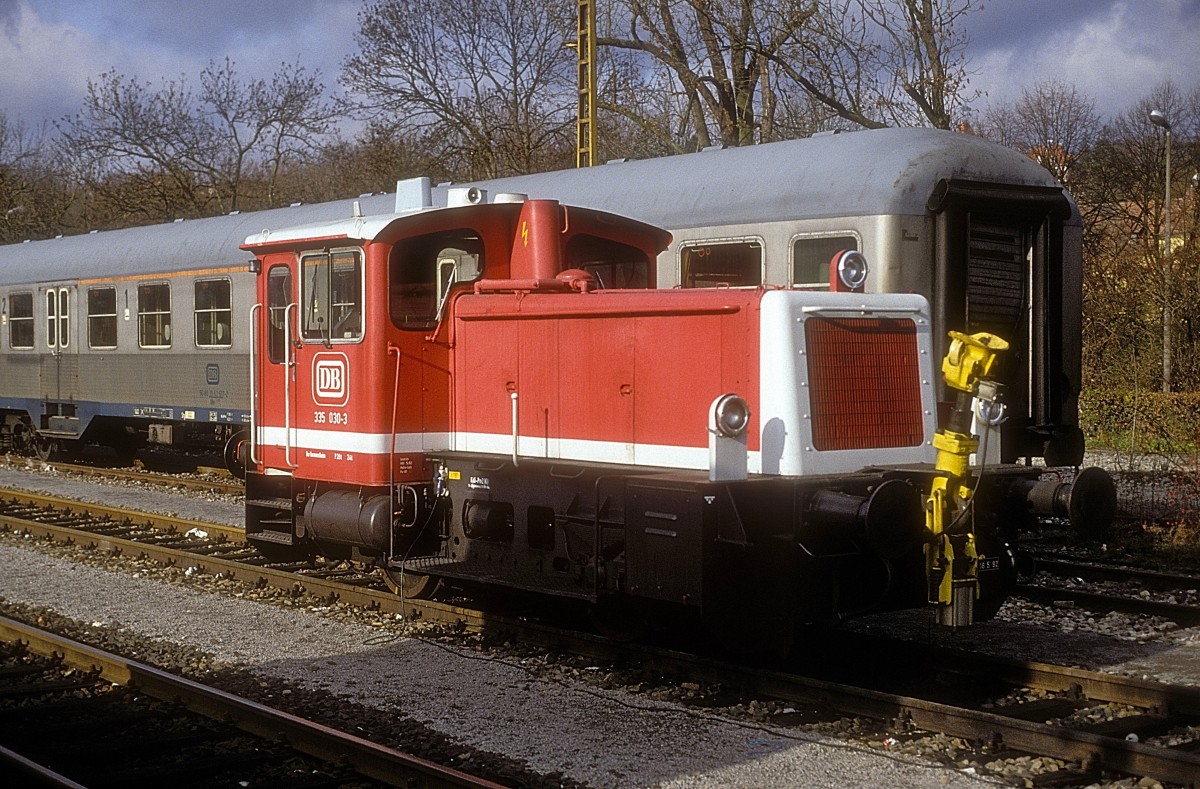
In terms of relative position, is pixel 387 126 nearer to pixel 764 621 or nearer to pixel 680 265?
pixel 680 265

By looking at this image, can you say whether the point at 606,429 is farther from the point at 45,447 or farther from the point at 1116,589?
the point at 45,447

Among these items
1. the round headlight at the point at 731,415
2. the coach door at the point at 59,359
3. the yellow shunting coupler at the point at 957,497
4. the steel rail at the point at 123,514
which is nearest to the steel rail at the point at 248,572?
the steel rail at the point at 123,514

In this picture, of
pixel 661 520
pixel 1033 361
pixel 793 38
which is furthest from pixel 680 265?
pixel 793 38

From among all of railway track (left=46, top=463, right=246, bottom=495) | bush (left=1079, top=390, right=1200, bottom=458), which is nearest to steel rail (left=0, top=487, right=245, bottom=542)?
railway track (left=46, top=463, right=246, bottom=495)

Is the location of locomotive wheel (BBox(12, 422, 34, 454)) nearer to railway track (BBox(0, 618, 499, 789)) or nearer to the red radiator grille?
railway track (BBox(0, 618, 499, 789))

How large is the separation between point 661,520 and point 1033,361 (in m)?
6.23

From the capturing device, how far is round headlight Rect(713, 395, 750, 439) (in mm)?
6031

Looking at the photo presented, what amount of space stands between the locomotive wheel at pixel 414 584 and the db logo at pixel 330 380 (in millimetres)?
1241

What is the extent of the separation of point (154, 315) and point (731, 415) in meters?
13.2

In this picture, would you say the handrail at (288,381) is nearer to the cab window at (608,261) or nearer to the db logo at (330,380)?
the db logo at (330,380)

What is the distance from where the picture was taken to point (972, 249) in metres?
10.6

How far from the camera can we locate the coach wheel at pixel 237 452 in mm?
9906

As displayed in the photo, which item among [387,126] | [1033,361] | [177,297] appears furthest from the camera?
[387,126]

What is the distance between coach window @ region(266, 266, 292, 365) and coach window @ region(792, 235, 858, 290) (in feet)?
13.7
